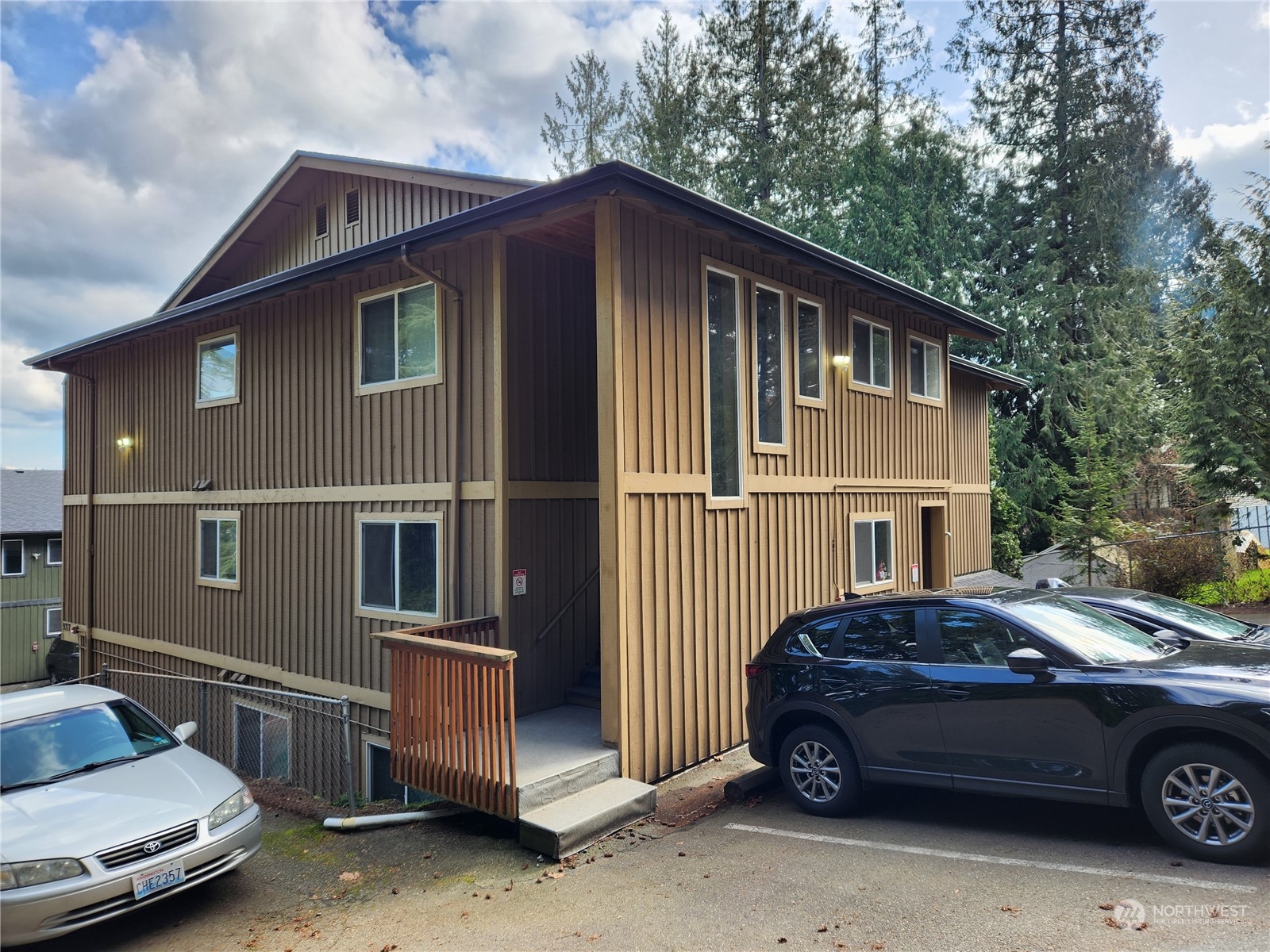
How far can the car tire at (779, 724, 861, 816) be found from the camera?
19.5ft

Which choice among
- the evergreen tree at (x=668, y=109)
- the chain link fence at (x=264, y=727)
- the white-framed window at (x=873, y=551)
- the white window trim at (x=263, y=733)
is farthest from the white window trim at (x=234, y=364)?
the evergreen tree at (x=668, y=109)

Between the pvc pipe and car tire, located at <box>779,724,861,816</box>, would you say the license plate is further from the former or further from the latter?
car tire, located at <box>779,724,861,816</box>

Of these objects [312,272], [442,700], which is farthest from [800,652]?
[312,272]

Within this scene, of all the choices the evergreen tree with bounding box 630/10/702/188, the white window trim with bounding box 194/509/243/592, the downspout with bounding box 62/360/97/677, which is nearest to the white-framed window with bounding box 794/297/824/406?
the white window trim with bounding box 194/509/243/592

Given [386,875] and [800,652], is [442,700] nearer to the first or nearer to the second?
[386,875]

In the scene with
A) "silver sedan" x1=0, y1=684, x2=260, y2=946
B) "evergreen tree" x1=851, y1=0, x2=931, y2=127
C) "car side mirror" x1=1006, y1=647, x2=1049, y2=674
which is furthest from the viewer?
"evergreen tree" x1=851, y1=0, x2=931, y2=127

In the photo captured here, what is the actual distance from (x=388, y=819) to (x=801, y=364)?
685cm

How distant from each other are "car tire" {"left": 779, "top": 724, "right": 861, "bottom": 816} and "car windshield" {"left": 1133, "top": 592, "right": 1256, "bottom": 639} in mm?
3333

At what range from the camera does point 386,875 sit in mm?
5777

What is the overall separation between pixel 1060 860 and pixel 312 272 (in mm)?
9183

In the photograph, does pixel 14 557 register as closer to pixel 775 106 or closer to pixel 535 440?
pixel 535 440

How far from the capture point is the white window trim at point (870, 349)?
11.1m

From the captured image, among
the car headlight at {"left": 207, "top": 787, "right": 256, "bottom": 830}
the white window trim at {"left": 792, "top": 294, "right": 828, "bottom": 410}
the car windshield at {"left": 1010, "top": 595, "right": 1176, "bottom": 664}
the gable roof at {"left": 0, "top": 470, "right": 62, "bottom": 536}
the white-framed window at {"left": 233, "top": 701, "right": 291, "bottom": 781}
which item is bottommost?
the white-framed window at {"left": 233, "top": 701, "right": 291, "bottom": 781}

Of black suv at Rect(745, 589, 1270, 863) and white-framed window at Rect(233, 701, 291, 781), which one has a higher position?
black suv at Rect(745, 589, 1270, 863)
